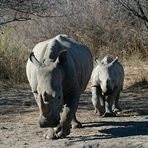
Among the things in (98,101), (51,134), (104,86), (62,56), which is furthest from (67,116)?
(98,101)

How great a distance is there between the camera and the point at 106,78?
10.3 m

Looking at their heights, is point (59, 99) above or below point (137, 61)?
above

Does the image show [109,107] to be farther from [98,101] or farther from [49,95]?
[49,95]

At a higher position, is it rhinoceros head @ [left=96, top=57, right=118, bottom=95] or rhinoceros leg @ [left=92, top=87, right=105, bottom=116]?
rhinoceros head @ [left=96, top=57, right=118, bottom=95]

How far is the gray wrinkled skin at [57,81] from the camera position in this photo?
7.45 metres

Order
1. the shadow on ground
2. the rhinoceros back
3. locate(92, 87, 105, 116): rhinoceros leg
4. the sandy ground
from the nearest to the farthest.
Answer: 1. the sandy ground
2. the rhinoceros back
3. locate(92, 87, 105, 116): rhinoceros leg
4. the shadow on ground

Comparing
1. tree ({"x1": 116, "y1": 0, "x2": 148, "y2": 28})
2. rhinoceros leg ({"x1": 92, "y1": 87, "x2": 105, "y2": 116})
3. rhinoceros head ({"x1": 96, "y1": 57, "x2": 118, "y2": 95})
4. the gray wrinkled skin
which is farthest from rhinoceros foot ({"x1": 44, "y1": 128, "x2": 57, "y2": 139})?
tree ({"x1": 116, "y1": 0, "x2": 148, "y2": 28})

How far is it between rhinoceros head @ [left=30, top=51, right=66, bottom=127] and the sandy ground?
1.97 ft

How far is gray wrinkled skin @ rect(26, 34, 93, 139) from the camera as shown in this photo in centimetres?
745

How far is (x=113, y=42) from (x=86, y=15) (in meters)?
1.64

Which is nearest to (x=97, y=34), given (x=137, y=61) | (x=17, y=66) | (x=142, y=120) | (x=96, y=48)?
(x=96, y=48)

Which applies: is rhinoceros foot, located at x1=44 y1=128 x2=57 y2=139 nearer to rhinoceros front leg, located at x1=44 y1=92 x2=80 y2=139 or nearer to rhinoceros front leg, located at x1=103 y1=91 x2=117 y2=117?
rhinoceros front leg, located at x1=44 y1=92 x2=80 y2=139

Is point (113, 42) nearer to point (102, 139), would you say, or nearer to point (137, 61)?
point (137, 61)

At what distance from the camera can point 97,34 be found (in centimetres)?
2056
